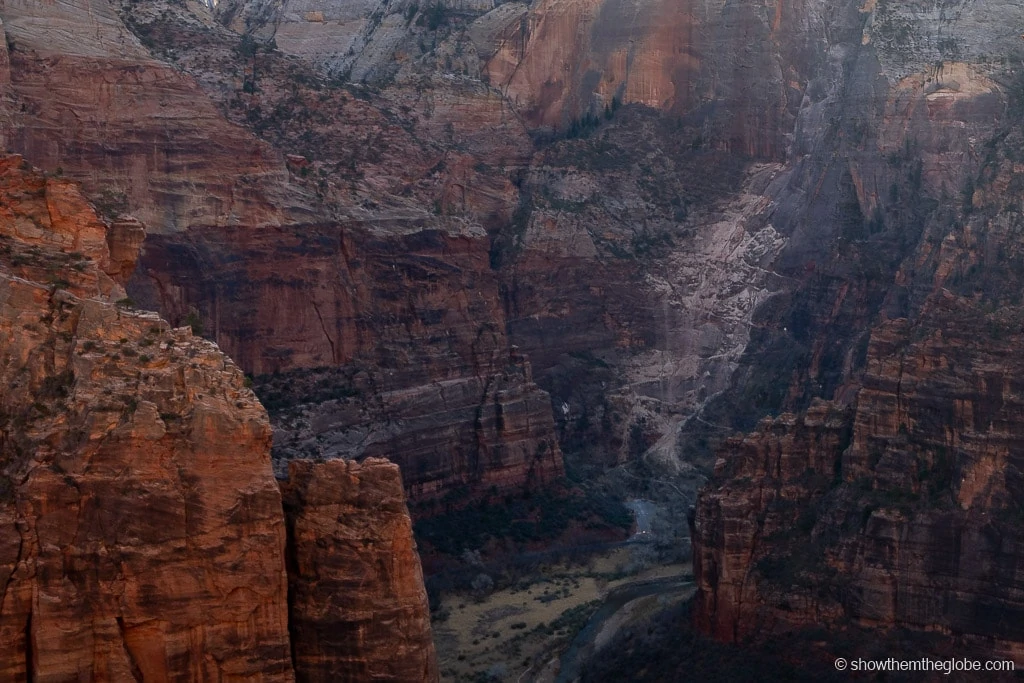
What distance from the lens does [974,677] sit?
5000 cm

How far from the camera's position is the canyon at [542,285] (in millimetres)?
38344

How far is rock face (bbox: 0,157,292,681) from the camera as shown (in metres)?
35.7

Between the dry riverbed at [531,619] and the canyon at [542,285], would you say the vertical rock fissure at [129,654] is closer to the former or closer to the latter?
the canyon at [542,285]

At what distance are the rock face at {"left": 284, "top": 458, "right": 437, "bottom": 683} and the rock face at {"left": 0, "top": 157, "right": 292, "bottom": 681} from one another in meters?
1.04

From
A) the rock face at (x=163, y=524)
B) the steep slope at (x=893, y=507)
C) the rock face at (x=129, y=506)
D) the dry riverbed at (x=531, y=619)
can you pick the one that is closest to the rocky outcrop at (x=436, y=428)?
the dry riverbed at (x=531, y=619)

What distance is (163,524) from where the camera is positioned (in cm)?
3619

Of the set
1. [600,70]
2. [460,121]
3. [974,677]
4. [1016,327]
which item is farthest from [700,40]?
[974,677]

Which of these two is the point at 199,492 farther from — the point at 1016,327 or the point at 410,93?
the point at 410,93

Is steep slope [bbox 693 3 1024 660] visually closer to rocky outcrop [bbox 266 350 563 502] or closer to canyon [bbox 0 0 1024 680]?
canyon [bbox 0 0 1024 680]

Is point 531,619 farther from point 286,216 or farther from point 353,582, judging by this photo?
point 353,582

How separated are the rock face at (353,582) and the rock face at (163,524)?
0.04m

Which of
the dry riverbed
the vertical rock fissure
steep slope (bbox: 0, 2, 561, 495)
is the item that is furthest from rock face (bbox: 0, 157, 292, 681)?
steep slope (bbox: 0, 2, 561, 495)

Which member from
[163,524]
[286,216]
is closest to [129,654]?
[163,524]

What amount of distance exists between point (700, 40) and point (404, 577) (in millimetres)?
66893
